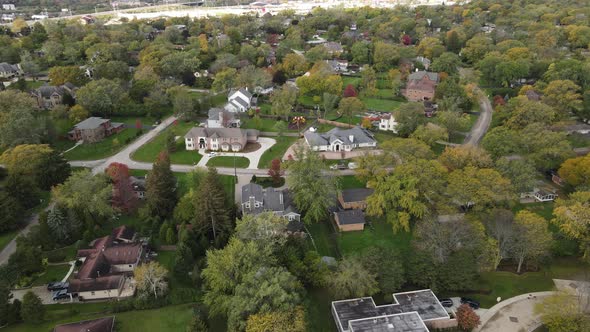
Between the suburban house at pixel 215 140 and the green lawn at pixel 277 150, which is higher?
the suburban house at pixel 215 140

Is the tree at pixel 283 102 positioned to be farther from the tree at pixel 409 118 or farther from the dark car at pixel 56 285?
the dark car at pixel 56 285

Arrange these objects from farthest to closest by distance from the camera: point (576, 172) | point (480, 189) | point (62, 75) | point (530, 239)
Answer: point (62, 75), point (576, 172), point (480, 189), point (530, 239)

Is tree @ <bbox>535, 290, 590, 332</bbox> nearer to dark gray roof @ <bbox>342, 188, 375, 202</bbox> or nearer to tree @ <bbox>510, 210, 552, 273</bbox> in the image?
tree @ <bbox>510, 210, 552, 273</bbox>

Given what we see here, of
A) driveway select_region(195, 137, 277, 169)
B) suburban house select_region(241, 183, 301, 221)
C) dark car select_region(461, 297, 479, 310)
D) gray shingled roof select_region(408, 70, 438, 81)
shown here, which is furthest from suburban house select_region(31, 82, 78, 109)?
dark car select_region(461, 297, 479, 310)

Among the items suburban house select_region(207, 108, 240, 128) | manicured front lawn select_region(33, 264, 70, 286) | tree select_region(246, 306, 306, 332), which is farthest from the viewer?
suburban house select_region(207, 108, 240, 128)

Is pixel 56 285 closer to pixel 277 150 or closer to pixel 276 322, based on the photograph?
pixel 276 322

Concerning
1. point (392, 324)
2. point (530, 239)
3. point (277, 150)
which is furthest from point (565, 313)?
point (277, 150)

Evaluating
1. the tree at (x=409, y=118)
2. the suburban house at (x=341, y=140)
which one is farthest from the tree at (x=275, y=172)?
the tree at (x=409, y=118)
